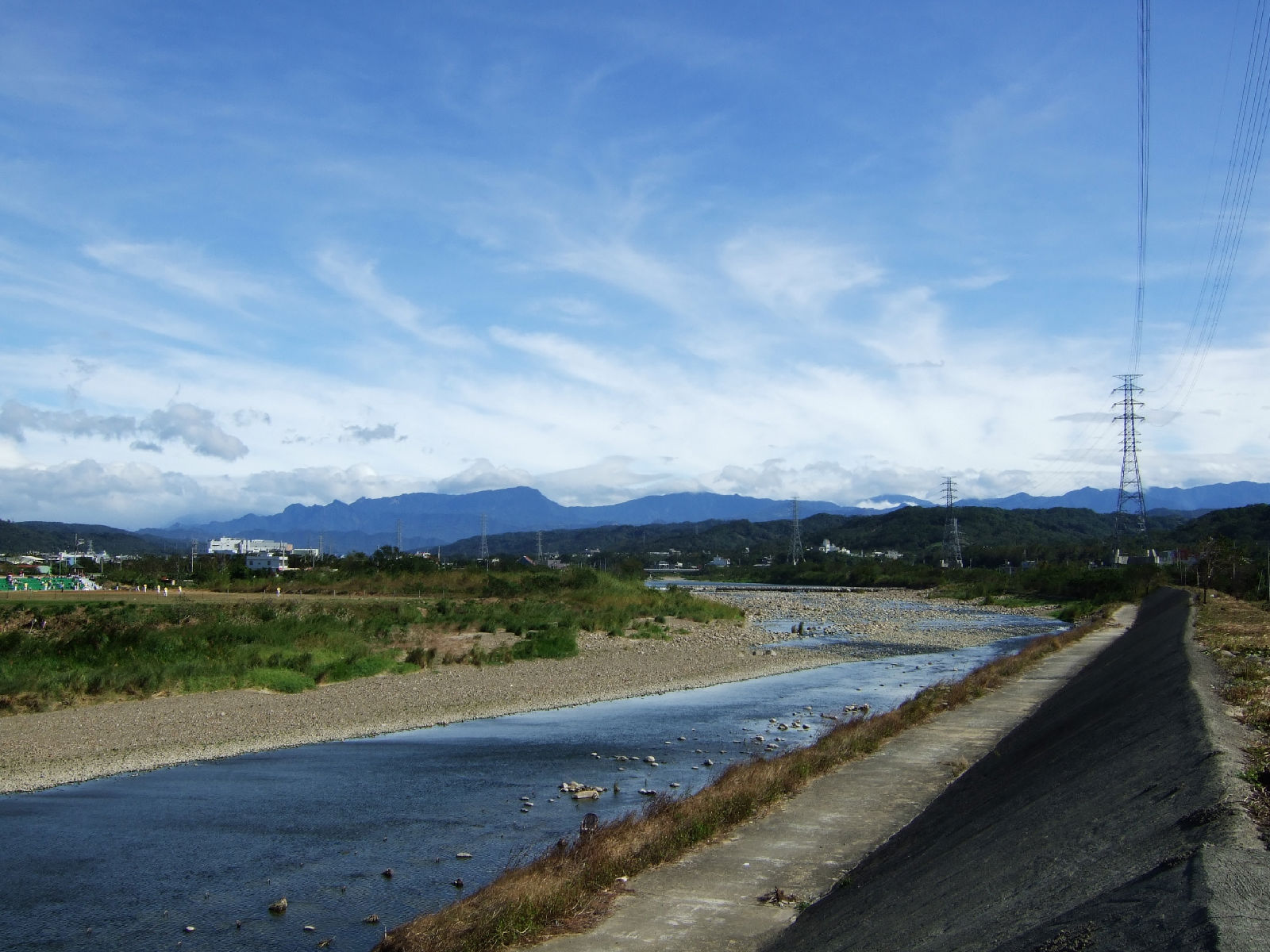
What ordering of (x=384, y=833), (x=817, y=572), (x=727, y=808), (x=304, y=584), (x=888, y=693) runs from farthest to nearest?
(x=817, y=572) < (x=304, y=584) < (x=888, y=693) < (x=384, y=833) < (x=727, y=808)

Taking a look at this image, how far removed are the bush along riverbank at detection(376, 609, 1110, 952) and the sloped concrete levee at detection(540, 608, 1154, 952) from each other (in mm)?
215

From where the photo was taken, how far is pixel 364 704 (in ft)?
80.3

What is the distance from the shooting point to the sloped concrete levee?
7.99 m

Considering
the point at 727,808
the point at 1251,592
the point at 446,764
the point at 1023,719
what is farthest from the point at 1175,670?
the point at 1251,592

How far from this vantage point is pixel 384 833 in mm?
12789

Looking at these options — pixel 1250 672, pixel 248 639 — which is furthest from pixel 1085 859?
pixel 248 639

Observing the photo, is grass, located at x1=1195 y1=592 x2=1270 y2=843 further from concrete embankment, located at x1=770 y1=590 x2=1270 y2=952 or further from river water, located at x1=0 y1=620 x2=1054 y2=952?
river water, located at x1=0 y1=620 x2=1054 y2=952

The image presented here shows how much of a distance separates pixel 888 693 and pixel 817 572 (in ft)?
423

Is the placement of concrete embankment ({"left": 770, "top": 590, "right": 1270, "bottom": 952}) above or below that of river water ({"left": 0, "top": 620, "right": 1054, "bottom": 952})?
above

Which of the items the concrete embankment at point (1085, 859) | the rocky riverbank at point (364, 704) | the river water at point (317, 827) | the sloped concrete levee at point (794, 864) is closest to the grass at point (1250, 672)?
the concrete embankment at point (1085, 859)

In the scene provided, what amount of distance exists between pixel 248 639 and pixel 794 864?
2631 centimetres

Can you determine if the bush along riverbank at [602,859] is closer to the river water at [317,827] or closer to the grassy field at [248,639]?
the river water at [317,827]

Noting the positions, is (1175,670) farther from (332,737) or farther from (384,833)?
(332,737)

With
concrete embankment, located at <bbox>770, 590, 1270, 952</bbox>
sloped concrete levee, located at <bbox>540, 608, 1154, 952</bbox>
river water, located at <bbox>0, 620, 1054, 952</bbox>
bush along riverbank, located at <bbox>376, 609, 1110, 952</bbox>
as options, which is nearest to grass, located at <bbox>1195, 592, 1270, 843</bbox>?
concrete embankment, located at <bbox>770, 590, 1270, 952</bbox>
